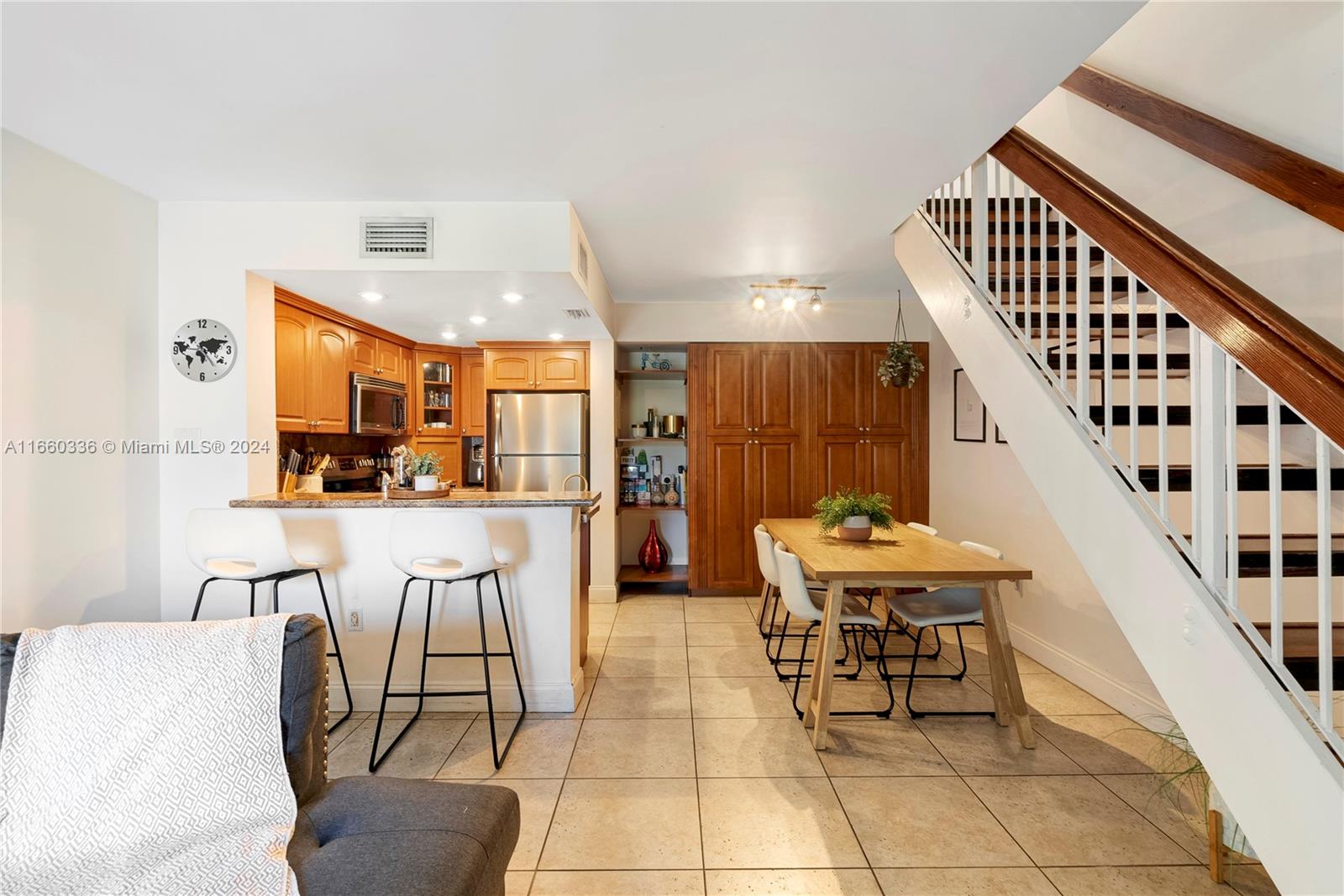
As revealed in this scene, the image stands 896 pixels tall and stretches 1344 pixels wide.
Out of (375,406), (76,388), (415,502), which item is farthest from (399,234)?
(375,406)

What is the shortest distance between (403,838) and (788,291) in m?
4.04

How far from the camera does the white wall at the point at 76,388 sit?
7.23ft

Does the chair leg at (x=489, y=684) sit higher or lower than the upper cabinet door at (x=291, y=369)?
lower

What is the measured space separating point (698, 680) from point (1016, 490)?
2.26 meters

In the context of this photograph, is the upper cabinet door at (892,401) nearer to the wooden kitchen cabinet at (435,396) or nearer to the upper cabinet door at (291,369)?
the wooden kitchen cabinet at (435,396)

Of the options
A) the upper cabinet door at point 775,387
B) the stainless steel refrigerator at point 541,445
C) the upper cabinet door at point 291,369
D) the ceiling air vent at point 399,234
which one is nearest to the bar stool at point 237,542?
the upper cabinet door at point 291,369

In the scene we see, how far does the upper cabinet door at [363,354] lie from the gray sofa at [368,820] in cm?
318

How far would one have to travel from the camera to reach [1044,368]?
208cm

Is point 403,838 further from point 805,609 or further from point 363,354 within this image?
point 363,354

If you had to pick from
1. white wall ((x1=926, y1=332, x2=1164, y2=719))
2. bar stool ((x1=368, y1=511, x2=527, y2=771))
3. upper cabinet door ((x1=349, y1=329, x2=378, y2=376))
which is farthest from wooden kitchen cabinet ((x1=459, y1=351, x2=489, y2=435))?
white wall ((x1=926, y1=332, x2=1164, y2=719))

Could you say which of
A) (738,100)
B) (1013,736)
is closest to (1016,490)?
(1013,736)

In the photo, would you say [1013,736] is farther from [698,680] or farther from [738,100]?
[738,100]

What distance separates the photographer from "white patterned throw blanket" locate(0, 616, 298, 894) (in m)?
1.18

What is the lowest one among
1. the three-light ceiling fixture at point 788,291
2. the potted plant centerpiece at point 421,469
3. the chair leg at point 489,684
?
the chair leg at point 489,684
